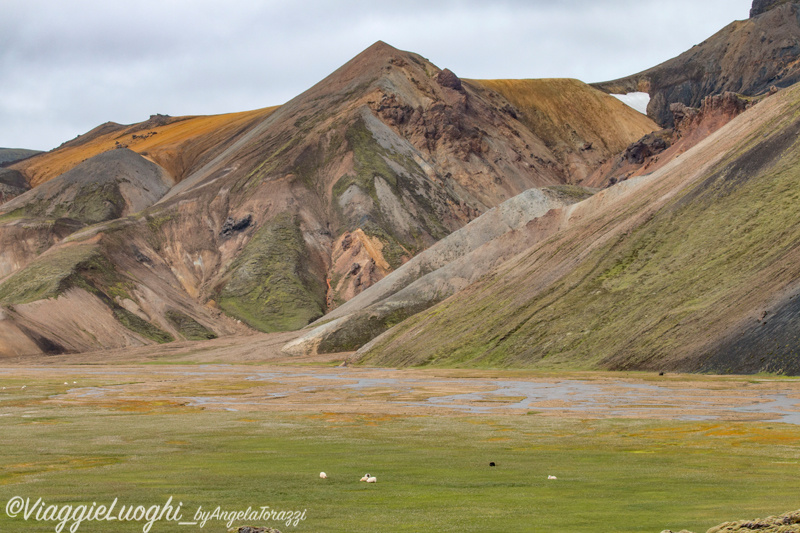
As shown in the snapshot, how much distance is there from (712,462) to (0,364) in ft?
359

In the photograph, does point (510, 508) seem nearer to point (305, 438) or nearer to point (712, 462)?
point (712, 462)

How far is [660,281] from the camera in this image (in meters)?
85.4

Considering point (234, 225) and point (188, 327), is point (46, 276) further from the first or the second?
point (234, 225)

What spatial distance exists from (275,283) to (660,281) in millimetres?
83565

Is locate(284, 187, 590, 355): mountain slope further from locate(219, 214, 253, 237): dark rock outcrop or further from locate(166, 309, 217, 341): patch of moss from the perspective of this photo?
locate(219, 214, 253, 237): dark rock outcrop

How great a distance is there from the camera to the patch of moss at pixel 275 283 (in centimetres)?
14762

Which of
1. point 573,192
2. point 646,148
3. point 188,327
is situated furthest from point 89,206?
point 646,148

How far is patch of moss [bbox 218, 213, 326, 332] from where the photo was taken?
5812 inches

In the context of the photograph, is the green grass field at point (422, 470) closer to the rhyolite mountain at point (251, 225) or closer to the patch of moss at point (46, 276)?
the rhyolite mountain at point (251, 225)

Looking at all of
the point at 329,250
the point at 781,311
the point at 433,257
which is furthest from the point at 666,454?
the point at 329,250

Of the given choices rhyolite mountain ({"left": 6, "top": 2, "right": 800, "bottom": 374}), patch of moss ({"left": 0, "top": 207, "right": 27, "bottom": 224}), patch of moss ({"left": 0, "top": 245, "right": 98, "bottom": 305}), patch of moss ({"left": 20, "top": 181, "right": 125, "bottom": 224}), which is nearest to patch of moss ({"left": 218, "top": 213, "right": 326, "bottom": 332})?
rhyolite mountain ({"left": 6, "top": 2, "right": 800, "bottom": 374})

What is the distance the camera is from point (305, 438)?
3048cm

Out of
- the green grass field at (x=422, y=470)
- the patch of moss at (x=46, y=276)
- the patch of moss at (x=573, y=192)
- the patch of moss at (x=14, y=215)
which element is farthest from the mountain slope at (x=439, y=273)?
the green grass field at (x=422, y=470)

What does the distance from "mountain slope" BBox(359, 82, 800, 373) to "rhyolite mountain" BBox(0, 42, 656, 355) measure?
29.5 metres
